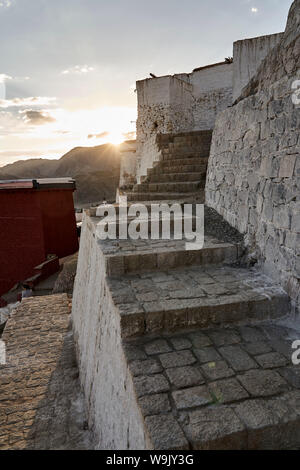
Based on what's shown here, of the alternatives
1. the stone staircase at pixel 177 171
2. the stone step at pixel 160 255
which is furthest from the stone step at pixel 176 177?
the stone step at pixel 160 255

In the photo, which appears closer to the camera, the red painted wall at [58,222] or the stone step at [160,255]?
the stone step at [160,255]

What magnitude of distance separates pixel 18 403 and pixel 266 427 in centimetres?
293

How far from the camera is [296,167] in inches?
99.5

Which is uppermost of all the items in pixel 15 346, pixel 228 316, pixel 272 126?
pixel 272 126

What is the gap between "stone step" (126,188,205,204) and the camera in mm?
6223

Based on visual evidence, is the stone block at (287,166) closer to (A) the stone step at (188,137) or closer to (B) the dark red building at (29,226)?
(A) the stone step at (188,137)

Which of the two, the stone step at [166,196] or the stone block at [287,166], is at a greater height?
the stone block at [287,166]

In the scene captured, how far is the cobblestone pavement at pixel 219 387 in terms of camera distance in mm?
1534

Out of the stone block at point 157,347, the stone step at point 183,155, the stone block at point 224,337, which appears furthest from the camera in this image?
the stone step at point 183,155

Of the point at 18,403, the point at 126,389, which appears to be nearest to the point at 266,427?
the point at 126,389

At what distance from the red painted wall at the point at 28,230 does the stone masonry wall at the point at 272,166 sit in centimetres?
833

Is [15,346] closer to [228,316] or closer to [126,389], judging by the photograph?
[126,389]

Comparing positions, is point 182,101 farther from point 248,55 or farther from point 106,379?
point 106,379

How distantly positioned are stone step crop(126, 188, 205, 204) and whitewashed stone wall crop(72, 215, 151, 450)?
3.10m
